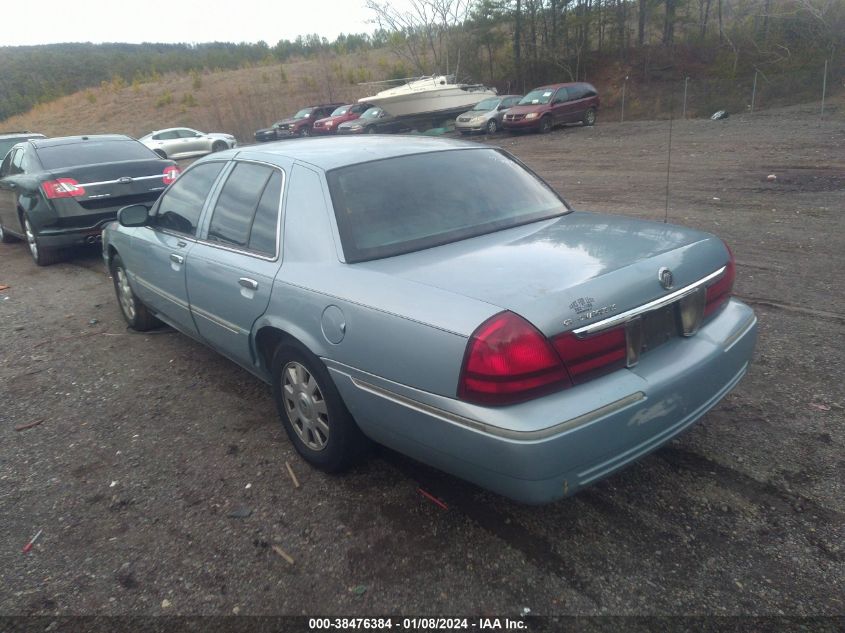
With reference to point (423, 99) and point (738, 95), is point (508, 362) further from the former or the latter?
point (738, 95)

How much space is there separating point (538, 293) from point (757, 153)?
13883 millimetres

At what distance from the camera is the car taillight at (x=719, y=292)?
299 cm

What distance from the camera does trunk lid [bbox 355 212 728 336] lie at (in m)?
2.44

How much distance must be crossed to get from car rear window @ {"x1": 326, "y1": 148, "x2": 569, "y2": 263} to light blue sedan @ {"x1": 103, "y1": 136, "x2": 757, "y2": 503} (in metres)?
0.01

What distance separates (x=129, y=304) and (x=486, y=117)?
69.1 feet

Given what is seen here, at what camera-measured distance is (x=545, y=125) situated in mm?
23453

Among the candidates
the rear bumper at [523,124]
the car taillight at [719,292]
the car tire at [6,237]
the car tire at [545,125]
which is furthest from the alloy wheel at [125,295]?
the car tire at [545,125]

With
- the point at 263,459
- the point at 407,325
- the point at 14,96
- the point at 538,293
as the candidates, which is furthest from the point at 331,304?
the point at 14,96

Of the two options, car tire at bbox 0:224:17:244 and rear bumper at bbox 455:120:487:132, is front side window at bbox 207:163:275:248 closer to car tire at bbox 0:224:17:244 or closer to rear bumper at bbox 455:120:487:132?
car tire at bbox 0:224:17:244

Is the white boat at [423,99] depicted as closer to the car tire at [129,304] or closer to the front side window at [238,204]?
the car tire at [129,304]

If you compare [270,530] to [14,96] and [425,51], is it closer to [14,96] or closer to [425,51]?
[425,51]

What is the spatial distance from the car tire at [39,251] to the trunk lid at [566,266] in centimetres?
720

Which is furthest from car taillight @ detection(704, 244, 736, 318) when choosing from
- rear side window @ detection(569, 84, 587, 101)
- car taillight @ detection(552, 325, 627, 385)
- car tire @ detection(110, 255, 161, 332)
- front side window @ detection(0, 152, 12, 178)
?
rear side window @ detection(569, 84, 587, 101)

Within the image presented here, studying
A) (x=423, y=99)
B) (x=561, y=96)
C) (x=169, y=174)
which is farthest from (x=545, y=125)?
(x=169, y=174)
